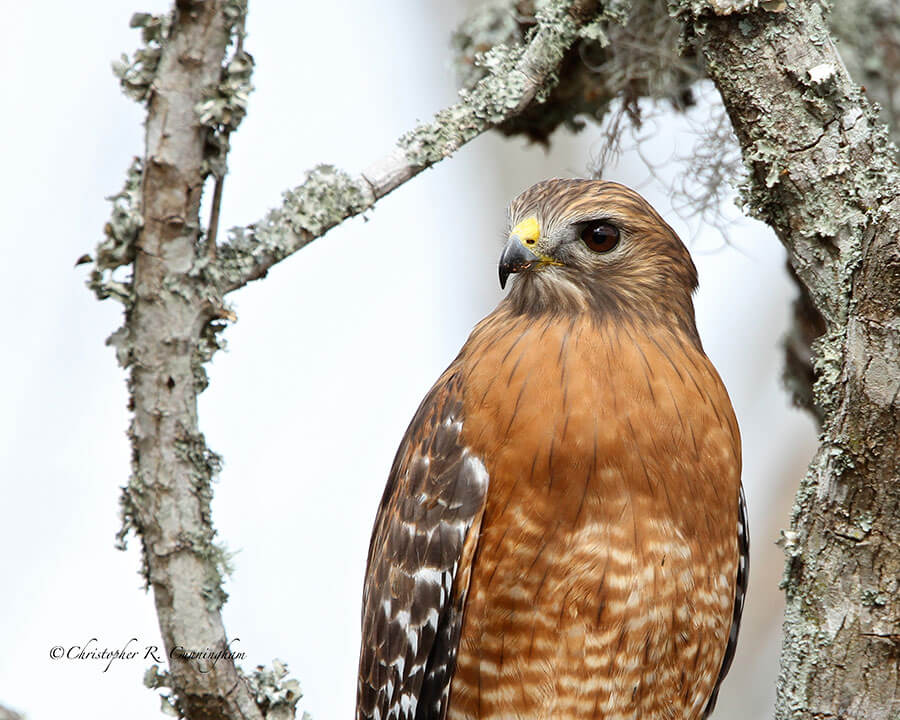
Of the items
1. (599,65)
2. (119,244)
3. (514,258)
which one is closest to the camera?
(119,244)

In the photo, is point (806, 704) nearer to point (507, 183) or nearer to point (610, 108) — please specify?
point (610, 108)

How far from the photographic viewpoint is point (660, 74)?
4109 millimetres

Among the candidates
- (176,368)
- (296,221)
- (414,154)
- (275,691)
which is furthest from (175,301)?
(275,691)

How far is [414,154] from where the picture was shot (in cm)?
308

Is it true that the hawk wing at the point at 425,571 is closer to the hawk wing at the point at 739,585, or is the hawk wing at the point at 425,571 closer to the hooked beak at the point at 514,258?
the hooked beak at the point at 514,258

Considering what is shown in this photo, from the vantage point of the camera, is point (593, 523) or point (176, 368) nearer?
point (176, 368)

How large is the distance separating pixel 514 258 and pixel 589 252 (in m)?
0.30

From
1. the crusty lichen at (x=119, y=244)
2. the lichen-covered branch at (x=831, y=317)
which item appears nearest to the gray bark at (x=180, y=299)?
the crusty lichen at (x=119, y=244)

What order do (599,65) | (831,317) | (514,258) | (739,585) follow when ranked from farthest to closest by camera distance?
(599,65)
(739,585)
(514,258)
(831,317)

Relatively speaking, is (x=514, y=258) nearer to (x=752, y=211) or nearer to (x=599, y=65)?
(x=752, y=211)

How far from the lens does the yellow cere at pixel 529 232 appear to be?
3.41 meters

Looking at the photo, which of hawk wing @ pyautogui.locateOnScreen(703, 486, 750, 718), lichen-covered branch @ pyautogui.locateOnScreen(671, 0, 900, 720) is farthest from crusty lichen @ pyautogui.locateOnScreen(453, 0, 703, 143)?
hawk wing @ pyautogui.locateOnScreen(703, 486, 750, 718)

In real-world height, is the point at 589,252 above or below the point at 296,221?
above

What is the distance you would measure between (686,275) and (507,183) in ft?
14.6
